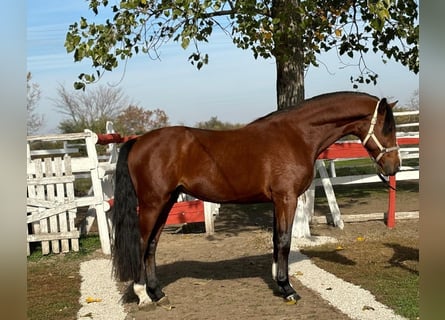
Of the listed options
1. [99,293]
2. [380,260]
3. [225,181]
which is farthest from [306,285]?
[99,293]

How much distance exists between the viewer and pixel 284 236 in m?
4.89

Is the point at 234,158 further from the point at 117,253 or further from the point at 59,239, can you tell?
the point at 59,239

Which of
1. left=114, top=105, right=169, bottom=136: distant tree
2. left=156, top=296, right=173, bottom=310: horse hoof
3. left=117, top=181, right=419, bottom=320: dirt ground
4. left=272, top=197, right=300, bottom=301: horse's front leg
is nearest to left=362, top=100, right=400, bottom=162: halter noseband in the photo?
left=272, top=197, right=300, bottom=301: horse's front leg

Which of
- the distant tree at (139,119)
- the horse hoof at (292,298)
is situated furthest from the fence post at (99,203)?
the distant tree at (139,119)

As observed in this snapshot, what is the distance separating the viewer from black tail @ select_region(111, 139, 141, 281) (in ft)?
15.5

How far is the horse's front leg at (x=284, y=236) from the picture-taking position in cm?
484

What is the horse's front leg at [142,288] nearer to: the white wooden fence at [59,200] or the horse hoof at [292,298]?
the horse hoof at [292,298]

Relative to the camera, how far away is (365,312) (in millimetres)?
4359

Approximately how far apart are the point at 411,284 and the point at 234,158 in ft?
7.61

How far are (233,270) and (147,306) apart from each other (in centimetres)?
160

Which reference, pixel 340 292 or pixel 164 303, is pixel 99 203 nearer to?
pixel 164 303

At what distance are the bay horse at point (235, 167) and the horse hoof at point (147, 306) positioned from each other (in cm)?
1
